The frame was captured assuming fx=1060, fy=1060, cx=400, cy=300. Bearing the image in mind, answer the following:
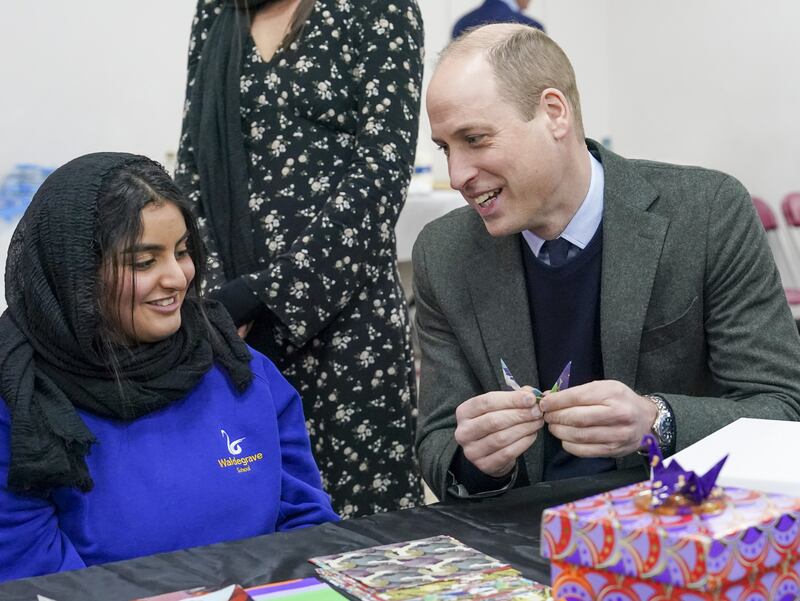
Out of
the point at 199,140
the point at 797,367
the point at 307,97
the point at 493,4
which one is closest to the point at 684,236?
the point at 797,367

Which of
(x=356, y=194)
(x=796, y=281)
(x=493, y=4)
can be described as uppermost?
(x=493, y=4)

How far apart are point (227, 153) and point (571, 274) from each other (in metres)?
0.88

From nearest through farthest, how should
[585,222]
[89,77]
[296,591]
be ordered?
[296,591] → [585,222] → [89,77]

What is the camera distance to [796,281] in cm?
646

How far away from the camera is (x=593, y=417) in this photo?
1376 millimetres

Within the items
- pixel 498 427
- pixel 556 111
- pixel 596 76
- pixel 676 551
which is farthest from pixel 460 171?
pixel 596 76

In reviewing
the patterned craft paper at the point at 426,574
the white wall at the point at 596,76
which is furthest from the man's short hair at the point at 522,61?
the white wall at the point at 596,76

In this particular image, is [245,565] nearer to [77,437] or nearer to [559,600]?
[77,437]

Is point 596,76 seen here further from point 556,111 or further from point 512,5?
point 556,111

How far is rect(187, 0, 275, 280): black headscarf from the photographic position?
2.26 m

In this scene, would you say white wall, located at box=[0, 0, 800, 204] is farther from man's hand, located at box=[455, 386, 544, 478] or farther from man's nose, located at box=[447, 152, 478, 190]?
man's hand, located at box=[455, 386, 544, 478]

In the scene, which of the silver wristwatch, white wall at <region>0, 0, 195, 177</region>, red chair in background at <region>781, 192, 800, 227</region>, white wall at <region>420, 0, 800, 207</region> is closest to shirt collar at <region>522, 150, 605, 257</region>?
the silver wristwatch

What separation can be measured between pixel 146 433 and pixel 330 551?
1.45 feet

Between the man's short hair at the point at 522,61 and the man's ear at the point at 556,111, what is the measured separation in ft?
0.04
